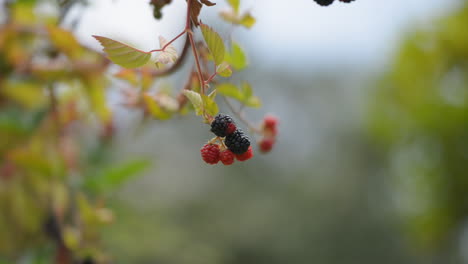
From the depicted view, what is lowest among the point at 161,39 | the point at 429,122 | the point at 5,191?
the point at 5,191

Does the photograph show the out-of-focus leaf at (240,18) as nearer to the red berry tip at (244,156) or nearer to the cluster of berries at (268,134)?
the cluster of berries at (268,134)

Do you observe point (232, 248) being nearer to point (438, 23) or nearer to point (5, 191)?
point (438, 23)

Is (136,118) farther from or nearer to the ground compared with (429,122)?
nearer to the ground

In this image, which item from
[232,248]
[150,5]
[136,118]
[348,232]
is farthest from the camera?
[348,232]

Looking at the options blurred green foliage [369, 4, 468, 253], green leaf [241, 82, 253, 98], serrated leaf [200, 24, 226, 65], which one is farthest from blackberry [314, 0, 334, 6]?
blurred green foliage [369, 4, 468, 253]

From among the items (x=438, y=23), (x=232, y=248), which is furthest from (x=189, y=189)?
(x=438, y=23)

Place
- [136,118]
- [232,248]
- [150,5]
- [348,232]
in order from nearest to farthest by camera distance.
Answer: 1. [150,5]
2. [136,118]
3. [232,248]
4. [348,232]

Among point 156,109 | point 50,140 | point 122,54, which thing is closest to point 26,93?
point 50,140

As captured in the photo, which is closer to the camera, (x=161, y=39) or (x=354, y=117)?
(x=161, y=39)
